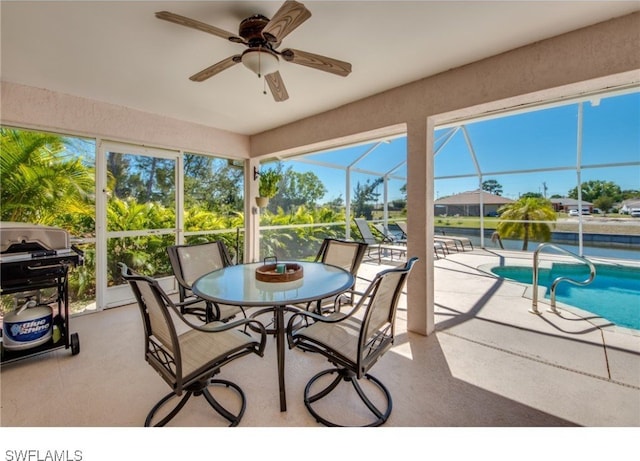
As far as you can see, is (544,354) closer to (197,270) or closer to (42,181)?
(197,270)

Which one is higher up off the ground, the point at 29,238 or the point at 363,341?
the point at 29,238

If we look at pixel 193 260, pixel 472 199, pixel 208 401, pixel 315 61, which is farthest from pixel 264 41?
pixel 472 199

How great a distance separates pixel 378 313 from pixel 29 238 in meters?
3.02

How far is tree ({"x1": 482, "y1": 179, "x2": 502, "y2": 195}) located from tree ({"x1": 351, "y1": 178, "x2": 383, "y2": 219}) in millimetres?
2843

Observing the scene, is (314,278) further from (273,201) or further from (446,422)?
(273,201)

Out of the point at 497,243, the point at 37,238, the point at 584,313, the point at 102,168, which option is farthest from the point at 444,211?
the point at 37,238

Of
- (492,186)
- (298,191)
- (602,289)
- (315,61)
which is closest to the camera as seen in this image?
(315,61)

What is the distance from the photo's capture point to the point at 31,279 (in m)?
2.32

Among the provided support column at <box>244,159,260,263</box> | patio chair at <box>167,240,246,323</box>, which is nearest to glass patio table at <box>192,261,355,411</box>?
patio chair at <box>167,240,246,323</box>

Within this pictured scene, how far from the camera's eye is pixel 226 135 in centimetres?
478

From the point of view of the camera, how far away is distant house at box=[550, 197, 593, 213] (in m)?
5.88

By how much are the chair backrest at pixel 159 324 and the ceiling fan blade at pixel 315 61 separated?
5.34 feet

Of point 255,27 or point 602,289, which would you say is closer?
point 255,27

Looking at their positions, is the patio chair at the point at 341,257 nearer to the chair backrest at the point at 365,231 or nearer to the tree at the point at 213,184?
the tree at the point at 213,184
